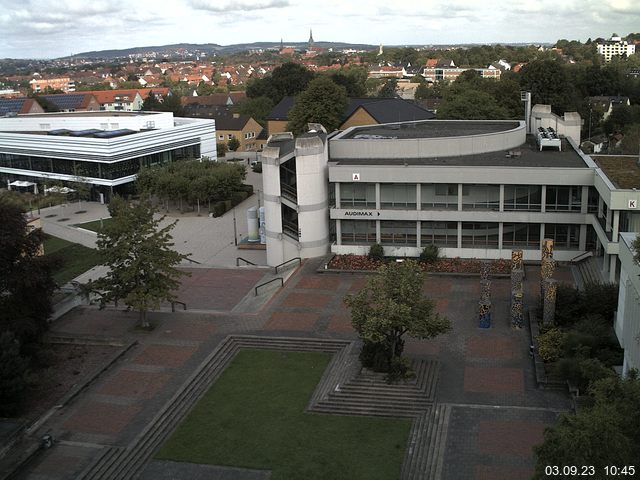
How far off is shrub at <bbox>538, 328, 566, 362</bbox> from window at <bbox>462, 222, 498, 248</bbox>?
12.2 meters

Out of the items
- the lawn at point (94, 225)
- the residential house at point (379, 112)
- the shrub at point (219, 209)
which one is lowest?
the lawn at point (94, 225)

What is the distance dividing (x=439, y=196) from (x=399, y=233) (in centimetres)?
302

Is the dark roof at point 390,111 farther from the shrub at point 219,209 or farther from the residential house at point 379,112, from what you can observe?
the shrub at point 219,209

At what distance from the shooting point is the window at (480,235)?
38.2 meters

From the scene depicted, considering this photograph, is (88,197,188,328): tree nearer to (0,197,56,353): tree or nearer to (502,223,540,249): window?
(0,197,56,353): tree

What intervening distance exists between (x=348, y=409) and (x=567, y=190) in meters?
19.5

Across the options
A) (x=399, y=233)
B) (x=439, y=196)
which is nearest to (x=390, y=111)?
(x=399, y=233)

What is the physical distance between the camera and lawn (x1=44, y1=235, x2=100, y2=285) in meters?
42.2

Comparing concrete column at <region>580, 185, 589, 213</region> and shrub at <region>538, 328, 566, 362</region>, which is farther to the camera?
concrete column at <region>580, 185, 589, 213</region>

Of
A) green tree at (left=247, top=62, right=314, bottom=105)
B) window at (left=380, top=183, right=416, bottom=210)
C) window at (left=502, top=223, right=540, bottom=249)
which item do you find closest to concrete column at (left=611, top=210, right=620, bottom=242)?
window at (left=502, top=223, right=540, bottom=249)

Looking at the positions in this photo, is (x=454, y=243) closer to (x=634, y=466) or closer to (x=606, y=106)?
(x=634, y=466)

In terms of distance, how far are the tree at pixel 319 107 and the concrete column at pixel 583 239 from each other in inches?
1711

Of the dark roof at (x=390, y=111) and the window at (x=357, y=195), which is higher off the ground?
the dark roof at (x=390, y=111)

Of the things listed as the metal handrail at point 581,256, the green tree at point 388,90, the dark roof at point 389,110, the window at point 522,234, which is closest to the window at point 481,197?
the window at point 522,234
